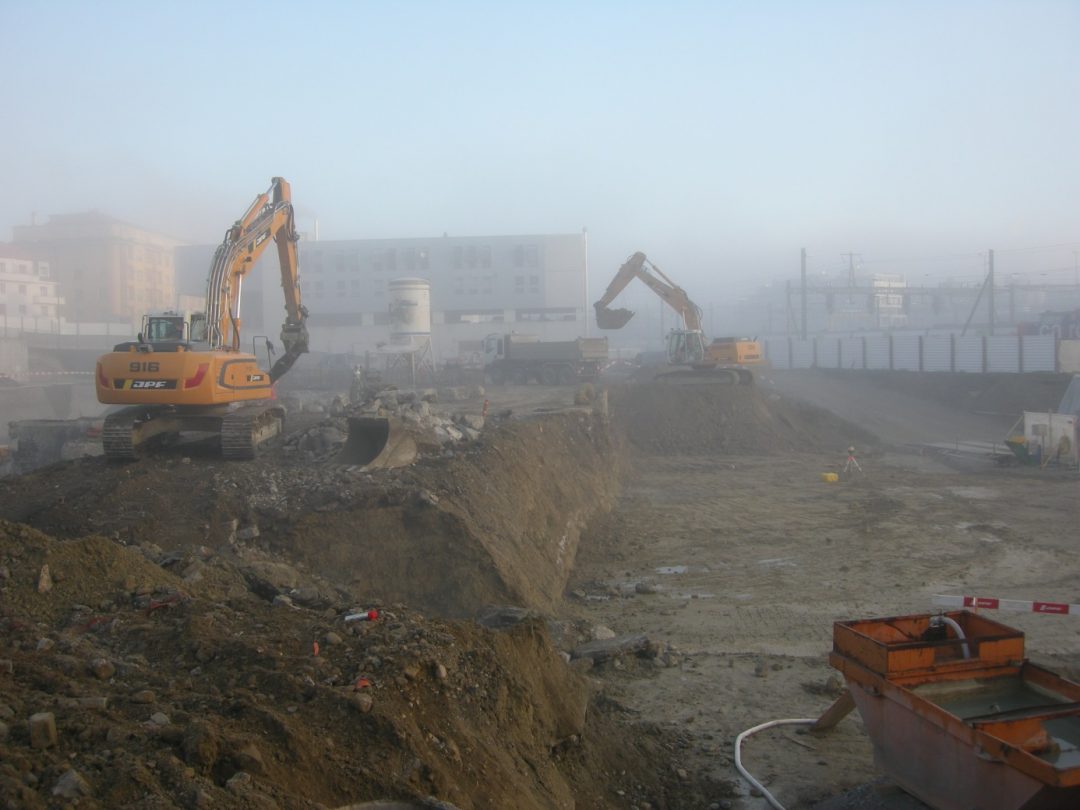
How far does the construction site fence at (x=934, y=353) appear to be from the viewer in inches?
1217

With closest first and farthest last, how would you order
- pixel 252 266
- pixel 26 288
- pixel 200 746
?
1. pixel 200 746
2. pixel 252 266
3. pixel 26 288

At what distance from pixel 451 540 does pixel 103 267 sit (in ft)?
217

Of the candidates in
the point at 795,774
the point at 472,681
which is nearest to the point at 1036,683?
the point at 795,774

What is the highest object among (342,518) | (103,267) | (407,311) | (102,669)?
(103,267)

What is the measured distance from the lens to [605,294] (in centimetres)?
2897

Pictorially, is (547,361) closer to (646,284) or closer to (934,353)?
(646,284)

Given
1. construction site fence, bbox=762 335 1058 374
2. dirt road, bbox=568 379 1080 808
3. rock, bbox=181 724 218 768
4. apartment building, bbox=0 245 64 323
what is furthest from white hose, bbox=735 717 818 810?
apartment building, bbox=0 245 64 323

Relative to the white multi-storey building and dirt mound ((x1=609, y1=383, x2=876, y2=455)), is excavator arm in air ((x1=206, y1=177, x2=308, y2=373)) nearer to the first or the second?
dirt mound ((x1=609, y1=383, x2=876, y2=455))

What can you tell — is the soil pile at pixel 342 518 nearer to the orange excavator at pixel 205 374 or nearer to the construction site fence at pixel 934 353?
the orange excavator at pixel 205 374

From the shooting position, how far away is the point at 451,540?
9.67 m

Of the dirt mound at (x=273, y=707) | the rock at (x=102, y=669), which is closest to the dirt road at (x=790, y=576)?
the dirt mound at (x=273, y=707)

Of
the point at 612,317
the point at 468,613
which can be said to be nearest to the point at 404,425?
the point at 468,613

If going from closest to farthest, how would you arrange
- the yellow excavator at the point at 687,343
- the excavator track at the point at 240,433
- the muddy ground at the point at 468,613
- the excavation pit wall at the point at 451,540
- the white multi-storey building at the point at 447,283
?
the muddy ground at the point at 468,613 → the excavation pit wall at the point at 451,540 → the excavator track at the point at 240,433 → the yellow excavator at the point at 687,343 → the white multi-storey building at the point at 447,283

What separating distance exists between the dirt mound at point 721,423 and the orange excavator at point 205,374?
42.7 ft
